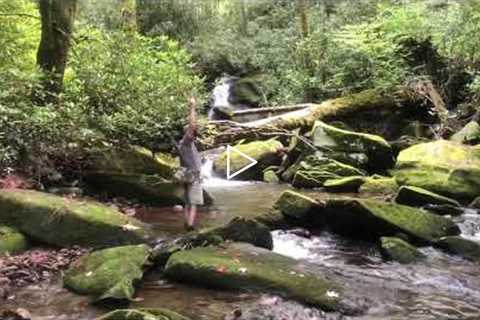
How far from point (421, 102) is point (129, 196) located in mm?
10337

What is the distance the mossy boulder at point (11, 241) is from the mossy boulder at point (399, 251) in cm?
487

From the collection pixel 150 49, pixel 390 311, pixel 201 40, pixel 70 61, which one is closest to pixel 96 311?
pixel 390 311

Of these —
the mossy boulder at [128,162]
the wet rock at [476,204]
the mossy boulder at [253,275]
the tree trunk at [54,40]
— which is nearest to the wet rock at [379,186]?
the wet rock at [476,204]

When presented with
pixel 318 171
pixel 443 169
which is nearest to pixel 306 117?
pixel 318 171

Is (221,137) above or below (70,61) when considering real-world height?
below

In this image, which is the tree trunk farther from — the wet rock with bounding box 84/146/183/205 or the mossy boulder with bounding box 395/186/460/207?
the mossy boulder with bounding box 395/186/460/207

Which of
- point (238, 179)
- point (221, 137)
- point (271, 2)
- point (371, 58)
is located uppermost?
point (271, 2)

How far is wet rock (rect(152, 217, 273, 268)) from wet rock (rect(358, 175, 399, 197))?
16.8ft

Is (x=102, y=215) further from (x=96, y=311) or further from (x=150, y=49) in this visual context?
(x=150, y=49)

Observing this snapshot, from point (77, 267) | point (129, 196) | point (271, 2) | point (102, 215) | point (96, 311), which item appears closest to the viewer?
point (96, 311)

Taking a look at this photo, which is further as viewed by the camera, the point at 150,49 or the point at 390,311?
the point at 150,49

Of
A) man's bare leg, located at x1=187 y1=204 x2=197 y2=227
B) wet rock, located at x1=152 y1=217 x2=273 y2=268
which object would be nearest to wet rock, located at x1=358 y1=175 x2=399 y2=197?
man's bare leg, located at x1=187 y1=204 x2=197 y2=227

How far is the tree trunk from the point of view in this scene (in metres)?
11.7

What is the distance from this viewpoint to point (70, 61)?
12.6 m
